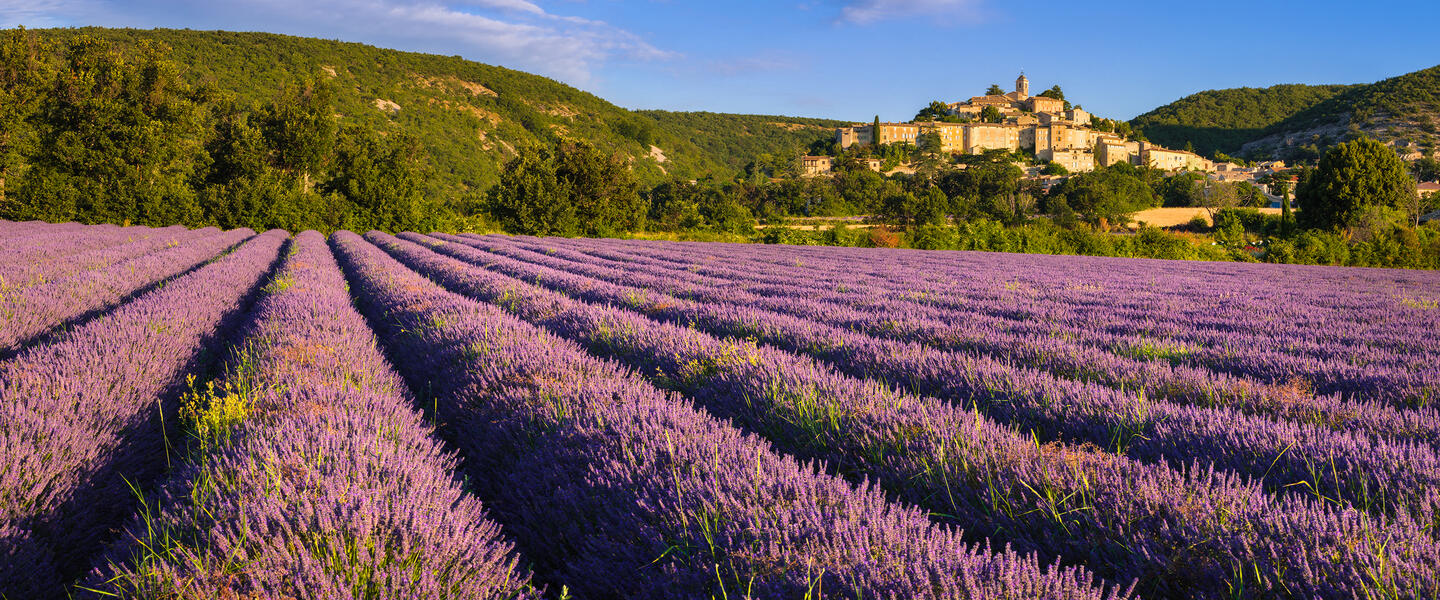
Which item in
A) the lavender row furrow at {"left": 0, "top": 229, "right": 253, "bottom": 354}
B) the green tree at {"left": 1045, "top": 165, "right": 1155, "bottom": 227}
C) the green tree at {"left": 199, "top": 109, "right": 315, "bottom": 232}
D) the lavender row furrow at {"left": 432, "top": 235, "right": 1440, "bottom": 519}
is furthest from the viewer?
the green tree at {"left": 1045, "top": 165, "right": 1155, "bottom": 227}

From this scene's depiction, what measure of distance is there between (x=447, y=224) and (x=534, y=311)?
35.1m

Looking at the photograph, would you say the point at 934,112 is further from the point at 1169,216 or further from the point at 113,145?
the point at 113,145

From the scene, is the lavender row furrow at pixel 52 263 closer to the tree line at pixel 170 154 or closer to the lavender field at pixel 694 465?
the lavender field at pixel 694 465

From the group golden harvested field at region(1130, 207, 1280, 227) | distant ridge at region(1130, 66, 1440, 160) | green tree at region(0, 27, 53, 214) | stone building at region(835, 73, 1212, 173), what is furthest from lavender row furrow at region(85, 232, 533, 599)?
distant ridge at region(1130, 66, 1440, 160)

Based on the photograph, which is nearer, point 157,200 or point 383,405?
point 383,405

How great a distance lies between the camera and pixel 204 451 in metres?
2.36

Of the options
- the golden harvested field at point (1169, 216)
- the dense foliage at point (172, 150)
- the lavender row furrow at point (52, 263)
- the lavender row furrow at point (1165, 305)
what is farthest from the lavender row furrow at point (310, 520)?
the golden harvested field at point (1169, 216)

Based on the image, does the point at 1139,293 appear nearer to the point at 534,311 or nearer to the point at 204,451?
the point at 534,311

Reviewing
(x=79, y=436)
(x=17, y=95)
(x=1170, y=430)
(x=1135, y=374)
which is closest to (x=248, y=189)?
(x=17, y=95)

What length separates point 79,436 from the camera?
251 centimetres

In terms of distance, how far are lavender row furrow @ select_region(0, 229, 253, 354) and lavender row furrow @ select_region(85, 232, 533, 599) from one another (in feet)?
12.1

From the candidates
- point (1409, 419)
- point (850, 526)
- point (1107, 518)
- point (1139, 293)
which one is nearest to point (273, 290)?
point (850, 526)

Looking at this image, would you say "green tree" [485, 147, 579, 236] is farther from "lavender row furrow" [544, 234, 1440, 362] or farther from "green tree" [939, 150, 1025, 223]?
"green tree" [939, 150, 1025, 223]

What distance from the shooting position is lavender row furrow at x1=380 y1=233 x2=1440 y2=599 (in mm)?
1541
